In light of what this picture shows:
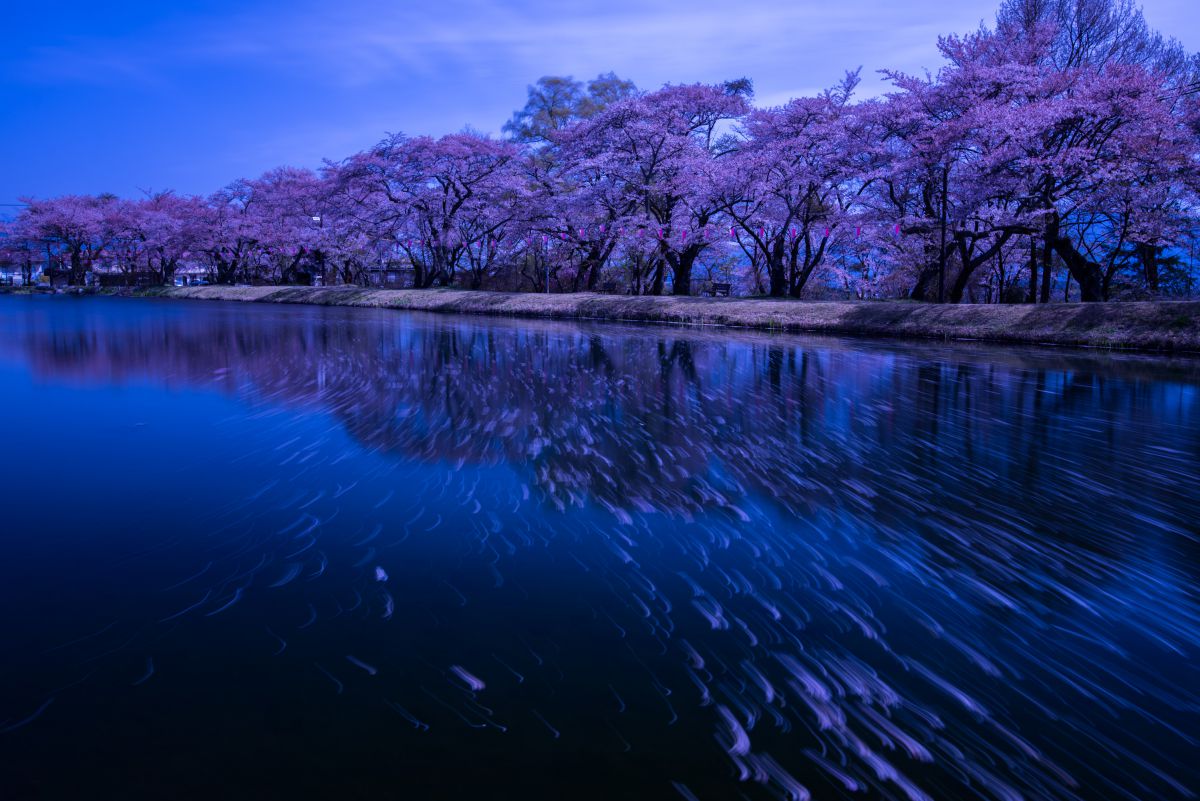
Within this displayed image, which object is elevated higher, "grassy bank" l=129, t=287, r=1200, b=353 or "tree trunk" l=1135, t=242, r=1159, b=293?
"tree trunk" l=1135, t=242, r=1159, b=293

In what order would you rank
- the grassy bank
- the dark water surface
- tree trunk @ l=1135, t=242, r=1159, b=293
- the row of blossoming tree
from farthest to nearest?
1. tree trunk @ l=1135, t=242, r=1159, b=293
2. the row of blossoming tree
3. the grassy bank
4. the dark water surface

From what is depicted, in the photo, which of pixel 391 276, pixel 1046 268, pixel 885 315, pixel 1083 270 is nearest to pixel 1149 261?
pixel 1083 270

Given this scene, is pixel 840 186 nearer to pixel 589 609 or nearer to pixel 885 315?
pixel 885 315

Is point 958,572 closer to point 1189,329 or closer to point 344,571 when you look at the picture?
point 344,571

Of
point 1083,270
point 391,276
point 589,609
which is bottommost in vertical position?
point 589,609

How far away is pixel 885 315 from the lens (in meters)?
23.4

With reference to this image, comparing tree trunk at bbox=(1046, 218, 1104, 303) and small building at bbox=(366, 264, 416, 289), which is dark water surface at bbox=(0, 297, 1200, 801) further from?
small building at bbox=(366, 264, 416, 289)

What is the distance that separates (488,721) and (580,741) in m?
0.30

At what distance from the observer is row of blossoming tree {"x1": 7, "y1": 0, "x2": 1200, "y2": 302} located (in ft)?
70.8

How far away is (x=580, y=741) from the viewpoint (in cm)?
203

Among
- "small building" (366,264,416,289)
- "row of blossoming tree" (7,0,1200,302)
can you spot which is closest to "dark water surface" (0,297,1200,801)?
"row of blossoming tree" (7,0,1200,302)

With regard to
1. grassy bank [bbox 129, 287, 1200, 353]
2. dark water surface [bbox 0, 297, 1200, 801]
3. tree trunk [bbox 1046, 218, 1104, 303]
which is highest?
tree trunk [bbox 1046, 218, 1104, 303]

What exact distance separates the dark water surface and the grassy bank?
14.5 meters

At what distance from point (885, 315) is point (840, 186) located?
25.9ft
